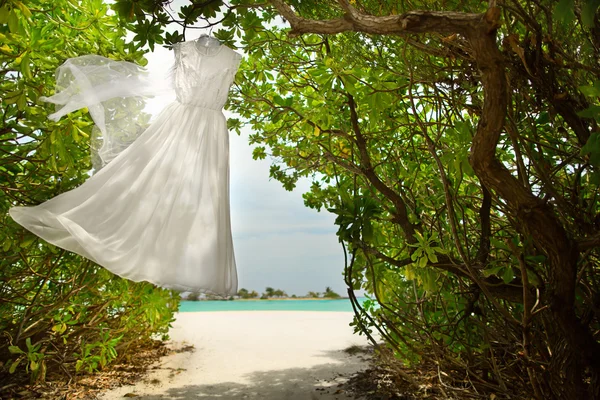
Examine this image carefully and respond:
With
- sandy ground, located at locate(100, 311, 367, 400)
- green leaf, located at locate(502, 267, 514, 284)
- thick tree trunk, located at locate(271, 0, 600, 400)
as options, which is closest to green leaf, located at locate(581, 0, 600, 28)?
thick tree trunk, located at locate(271, 0, 600, 400)

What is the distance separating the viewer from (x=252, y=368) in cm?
387

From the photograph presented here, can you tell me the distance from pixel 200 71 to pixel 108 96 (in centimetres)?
38

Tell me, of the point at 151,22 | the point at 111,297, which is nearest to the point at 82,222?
the point at 151,22

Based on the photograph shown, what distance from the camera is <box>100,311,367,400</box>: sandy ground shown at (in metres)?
3.00

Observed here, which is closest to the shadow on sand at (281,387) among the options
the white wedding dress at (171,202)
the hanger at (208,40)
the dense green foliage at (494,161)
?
the dense green foliage at (494,161)

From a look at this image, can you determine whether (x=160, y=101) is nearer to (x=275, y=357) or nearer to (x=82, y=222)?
(x=82, y=222)

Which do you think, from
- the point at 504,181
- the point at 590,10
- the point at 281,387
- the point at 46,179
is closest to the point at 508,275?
the point at 504,181

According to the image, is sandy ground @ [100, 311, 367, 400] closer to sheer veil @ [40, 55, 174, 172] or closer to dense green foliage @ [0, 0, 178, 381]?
dense green foliage @ [0, 0, 178, 381]

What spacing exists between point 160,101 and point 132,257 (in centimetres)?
71

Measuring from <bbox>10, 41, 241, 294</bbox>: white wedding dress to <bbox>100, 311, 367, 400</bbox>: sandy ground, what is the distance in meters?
1.71

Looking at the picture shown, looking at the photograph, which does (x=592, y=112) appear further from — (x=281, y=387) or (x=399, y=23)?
(x=281, y=387)

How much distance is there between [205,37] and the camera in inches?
72.2

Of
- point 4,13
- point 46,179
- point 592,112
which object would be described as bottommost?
point 592,112

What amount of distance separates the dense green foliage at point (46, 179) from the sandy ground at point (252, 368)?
61 cm
